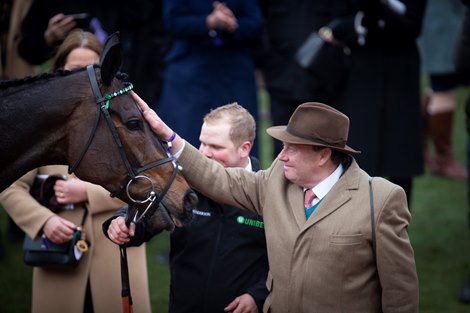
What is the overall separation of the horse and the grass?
2568mm

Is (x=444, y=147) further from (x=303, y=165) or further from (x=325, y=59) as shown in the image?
(x=303, y=165)

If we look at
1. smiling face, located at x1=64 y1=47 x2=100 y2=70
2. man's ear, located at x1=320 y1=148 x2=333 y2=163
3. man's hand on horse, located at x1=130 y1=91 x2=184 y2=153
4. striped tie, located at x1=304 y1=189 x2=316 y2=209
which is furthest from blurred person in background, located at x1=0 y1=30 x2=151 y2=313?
man's ear, located at x1=320 y1=148 x2=333 y2=163

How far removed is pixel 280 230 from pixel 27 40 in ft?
10.8

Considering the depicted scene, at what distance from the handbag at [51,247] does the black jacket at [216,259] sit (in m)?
0.54

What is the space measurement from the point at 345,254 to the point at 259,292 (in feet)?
2.07

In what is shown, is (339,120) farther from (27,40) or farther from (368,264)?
(27,40)

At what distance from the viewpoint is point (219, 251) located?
13.0 feet

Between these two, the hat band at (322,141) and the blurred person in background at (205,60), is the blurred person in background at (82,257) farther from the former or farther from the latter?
the blurred person in background at (205,60)

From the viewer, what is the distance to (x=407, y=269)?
3441 millimetres

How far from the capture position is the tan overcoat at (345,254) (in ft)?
11.3

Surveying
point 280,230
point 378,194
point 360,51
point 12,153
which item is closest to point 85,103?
point 12,153

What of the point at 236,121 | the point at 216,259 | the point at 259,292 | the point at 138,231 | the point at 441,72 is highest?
the point at 236,121

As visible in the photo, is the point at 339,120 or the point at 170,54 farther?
the point at 170,54

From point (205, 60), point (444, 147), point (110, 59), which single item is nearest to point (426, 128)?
point (444, 147)
